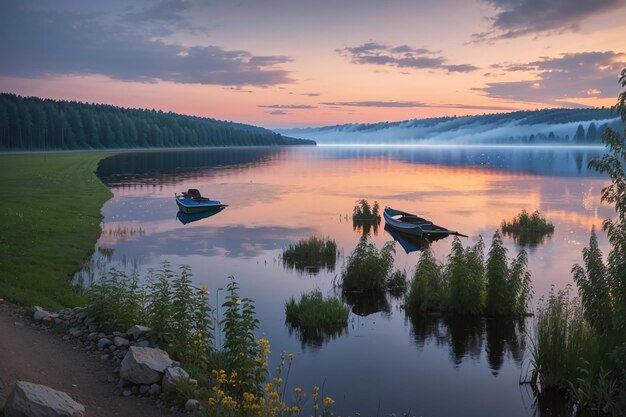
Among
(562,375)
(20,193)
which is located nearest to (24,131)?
(20,193)

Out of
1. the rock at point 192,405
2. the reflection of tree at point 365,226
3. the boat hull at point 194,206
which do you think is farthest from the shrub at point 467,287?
the boat hull at point 194,206

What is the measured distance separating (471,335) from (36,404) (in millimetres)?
17747

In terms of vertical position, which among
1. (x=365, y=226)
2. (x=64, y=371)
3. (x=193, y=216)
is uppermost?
(x=64, y=371)

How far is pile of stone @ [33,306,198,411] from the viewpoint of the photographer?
44.3 ft

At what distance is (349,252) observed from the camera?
1581 inches

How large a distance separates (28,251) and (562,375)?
1082 inches

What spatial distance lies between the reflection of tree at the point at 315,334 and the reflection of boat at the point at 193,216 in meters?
32.0

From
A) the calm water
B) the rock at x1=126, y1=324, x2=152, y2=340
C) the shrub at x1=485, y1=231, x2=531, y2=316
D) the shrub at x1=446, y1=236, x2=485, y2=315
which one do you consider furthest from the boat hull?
the rock at x1=126, y1=324, x2=152, y2=340

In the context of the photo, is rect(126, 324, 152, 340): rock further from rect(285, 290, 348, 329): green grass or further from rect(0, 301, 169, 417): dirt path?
rect(285, 290, 348, 329): green grass

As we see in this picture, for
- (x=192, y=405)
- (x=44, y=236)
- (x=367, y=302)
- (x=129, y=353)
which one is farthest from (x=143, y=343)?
(x=44, y=236)

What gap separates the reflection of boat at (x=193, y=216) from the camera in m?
54.4

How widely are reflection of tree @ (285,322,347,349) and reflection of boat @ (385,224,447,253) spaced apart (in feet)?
64.0

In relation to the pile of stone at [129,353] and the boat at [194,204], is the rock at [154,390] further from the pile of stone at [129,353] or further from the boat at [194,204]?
the boat at [194,204]

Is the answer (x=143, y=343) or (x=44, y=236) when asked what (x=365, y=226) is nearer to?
(x=44, y=236)
